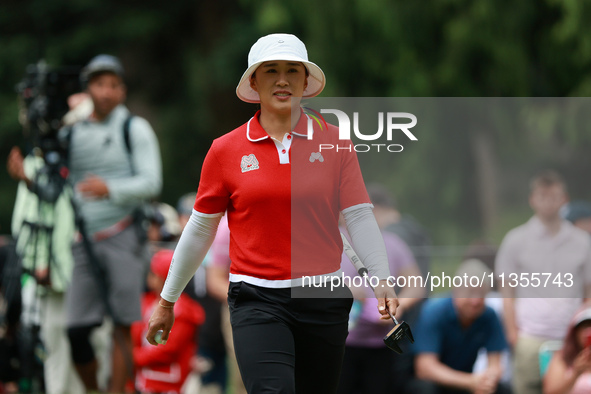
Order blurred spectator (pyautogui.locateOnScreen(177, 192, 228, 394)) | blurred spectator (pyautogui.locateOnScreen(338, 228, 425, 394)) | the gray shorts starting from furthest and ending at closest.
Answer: blurred spectator (pyautogui.locateOnScreen(177, 192, 228, 394)) → blurred spectator (pyautogui.locateOnScreen(338, 228, 425, 394)) → the gray shorts

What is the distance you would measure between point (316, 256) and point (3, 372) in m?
4.45

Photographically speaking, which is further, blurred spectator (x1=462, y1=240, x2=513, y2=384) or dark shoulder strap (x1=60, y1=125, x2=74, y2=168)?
dark shoulder strap (x1=60, y1=125, x2=74, y2=168)

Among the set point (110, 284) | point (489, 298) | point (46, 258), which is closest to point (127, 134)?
point (110, 284)

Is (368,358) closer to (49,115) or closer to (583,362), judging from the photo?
(583,362)

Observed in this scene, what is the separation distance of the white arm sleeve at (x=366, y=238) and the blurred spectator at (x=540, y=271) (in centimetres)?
195

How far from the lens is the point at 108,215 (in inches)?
277

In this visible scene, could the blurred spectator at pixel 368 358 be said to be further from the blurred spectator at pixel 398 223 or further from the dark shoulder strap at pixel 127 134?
the dark shoulder strap at pixel 127 134

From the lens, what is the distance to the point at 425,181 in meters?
8.84

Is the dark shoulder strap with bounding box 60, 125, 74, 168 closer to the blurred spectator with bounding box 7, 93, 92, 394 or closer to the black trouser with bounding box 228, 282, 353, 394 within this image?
the blurred spectator with bounding box 7, 93, 92, 394

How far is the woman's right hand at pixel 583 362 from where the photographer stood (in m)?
6.27

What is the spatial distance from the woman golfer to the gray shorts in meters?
2.62

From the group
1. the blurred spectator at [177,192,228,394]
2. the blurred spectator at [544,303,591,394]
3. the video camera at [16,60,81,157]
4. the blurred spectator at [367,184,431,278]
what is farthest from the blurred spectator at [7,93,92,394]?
the blurred spectator at [544,303,591,394]

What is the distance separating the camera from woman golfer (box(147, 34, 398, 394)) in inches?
167

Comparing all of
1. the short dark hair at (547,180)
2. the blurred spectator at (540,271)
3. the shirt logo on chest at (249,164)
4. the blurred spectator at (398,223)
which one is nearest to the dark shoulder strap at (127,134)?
the blurred spectator at (398,223)
